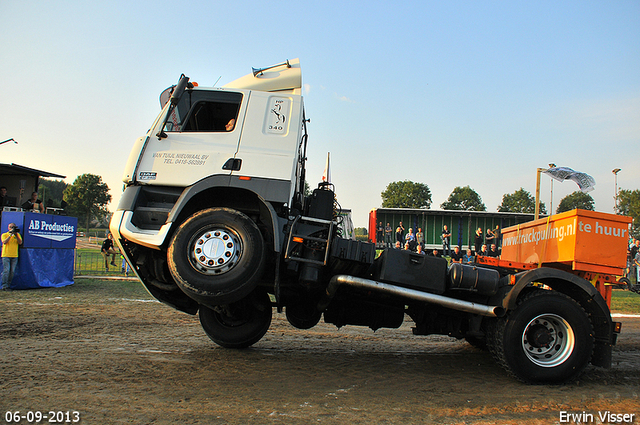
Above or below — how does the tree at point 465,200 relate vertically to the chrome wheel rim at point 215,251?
above

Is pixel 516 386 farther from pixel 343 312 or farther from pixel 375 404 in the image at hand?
pixel 343 312

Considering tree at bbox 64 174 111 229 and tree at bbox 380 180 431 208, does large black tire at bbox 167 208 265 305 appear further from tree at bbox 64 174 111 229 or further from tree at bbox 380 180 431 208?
tree at bbox 380 180 431 208

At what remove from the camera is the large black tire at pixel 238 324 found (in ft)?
19.0

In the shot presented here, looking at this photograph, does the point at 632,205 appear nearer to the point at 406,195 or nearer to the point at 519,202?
the point at 519,202

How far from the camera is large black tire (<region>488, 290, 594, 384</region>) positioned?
451 centimetres

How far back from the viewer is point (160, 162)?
15.5 ft

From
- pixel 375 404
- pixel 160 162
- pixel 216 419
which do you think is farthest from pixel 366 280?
pixel 160 162

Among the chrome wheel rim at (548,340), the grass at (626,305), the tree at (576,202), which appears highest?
the tree at (576,202)

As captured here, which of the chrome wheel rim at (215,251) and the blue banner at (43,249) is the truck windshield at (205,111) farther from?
the blue banner at (43,249)

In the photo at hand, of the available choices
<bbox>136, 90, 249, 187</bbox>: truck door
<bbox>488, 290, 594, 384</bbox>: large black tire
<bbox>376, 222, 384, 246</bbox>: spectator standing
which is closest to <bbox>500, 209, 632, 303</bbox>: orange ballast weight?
<bbox>488, 290, 594, 384</bbox>: large black tire

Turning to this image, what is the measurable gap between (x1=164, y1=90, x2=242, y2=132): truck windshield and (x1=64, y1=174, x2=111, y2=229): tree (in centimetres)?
6635

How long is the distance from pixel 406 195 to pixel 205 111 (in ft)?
241

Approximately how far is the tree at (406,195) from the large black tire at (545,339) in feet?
235

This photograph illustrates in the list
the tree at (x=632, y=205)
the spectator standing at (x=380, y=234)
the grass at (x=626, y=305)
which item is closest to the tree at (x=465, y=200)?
the tree at (x=632, y=205)
